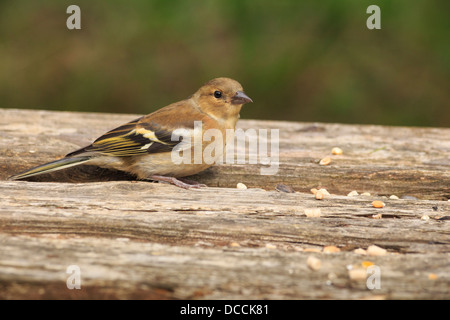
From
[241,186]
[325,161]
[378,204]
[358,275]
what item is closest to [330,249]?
[358,275]

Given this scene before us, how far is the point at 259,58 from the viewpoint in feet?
20.9

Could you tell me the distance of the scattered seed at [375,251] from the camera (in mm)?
2369

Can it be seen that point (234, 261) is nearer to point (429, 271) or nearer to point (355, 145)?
point (429, 271)

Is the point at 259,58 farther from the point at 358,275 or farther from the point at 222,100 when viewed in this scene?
the point at 358,275

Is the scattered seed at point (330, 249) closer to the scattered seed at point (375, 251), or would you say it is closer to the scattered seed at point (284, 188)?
the scattered seed at point (375, 251)

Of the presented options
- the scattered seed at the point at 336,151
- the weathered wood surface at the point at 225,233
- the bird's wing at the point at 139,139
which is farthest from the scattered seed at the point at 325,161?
the bird's wing at the point at 139,139

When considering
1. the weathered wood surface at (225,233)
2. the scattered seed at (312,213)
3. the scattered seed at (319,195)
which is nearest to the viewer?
the weathered wood surface at (225,233)

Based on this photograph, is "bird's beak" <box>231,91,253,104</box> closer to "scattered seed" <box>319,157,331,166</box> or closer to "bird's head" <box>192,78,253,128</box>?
"bird's head" <box>192,78,253,128</box>

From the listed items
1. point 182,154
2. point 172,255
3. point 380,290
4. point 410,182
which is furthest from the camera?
point 182,154

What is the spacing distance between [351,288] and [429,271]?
34 cm

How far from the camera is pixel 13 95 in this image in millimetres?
6449

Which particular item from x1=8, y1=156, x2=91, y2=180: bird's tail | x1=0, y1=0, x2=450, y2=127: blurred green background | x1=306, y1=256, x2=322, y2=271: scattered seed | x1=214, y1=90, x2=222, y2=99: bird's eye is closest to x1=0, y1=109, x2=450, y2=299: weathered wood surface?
x1=306, y1=256, x2=322, y2=271: scattered seed

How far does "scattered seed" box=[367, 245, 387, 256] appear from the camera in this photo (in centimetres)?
237

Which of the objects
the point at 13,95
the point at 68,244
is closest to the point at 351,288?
the point at 68,244
